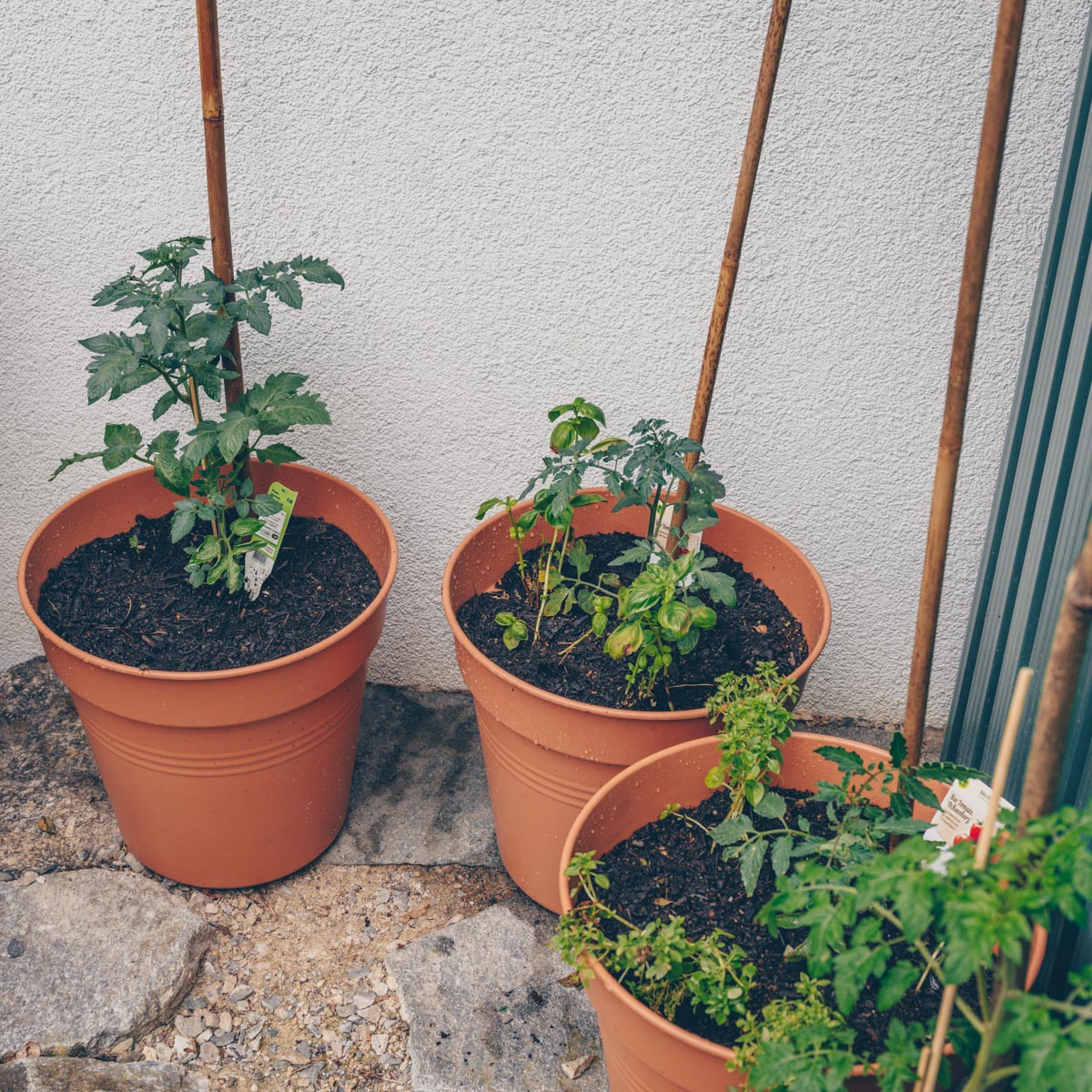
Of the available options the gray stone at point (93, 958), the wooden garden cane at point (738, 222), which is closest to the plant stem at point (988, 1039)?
the wooden garden cane at point (738, 222)

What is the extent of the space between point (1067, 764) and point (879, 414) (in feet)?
2.90

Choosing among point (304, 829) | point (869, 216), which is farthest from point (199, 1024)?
point (869, 216)

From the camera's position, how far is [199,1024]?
183 centimetres

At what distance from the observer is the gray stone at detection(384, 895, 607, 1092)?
5.79 feet

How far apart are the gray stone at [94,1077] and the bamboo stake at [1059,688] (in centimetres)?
142

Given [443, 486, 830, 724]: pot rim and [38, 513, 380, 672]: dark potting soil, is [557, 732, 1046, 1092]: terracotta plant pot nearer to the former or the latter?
[443, 486, 830, 724]: pot rim

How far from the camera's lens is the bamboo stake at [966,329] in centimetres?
112

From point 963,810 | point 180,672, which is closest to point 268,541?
point 180,672

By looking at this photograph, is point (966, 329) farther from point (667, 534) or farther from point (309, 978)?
point (309, 978)

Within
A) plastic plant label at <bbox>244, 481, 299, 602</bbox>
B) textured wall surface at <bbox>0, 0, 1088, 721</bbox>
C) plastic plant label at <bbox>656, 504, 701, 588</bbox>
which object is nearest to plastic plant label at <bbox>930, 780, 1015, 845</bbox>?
plastic plant label at <bbox>656, 504, 701, 588</bbox>

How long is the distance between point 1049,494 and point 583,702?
79 cm

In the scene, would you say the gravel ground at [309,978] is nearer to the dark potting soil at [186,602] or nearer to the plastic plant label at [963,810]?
the dark potting soil at [186,602]

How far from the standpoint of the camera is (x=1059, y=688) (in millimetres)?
943

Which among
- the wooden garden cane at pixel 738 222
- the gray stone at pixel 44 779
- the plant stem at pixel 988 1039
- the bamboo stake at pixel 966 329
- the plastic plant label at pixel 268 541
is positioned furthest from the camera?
the gray stone at pixel 44 779
